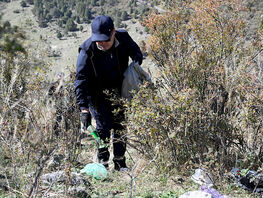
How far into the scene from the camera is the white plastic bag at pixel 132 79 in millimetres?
3413

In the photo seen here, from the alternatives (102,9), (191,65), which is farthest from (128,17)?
(191,65)

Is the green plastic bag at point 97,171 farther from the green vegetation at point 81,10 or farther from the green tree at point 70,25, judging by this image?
the green tree at point 70,25

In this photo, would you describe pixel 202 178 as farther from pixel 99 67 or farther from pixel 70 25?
pixel 70 25

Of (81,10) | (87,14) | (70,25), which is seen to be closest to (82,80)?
(70,25)

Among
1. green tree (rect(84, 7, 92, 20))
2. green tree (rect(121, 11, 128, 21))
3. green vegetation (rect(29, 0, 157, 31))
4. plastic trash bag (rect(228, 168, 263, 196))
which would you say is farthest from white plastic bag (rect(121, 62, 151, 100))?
green tree (rect(84, 7, 92, 20))

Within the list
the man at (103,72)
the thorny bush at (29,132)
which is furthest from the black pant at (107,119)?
the thorny bush at (29,132)

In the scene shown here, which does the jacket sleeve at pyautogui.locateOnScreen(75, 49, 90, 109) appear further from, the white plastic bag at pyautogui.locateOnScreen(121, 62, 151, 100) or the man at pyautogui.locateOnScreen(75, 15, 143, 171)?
the white plastic bag at pyautogui.locateOnScreen(121, 62, 151, 100)

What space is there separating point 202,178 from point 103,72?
1439 millimetres

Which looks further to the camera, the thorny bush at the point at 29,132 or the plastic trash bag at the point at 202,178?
the plastic trash bag at the point at 202,178

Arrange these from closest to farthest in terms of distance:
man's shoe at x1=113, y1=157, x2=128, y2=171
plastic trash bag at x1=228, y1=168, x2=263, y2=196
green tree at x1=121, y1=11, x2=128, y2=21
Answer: plastic trash bag at x1=228, y1=168, x2=263, y2=196
man's shoe at x1=113, y1=157, x2=128, y2=171
green tree at x1=121, y1=11, x2=128, y2=21

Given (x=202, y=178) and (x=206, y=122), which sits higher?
(x=206, y=122)

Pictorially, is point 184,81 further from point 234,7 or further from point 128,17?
point 128,17

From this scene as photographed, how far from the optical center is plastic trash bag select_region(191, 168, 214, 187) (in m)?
2.97

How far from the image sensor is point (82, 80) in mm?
3387
